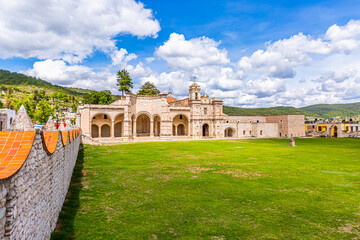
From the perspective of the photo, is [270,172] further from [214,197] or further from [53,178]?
[53,178]

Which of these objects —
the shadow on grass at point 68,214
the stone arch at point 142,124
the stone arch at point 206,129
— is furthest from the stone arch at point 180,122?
the shadow on grass at point 68,214

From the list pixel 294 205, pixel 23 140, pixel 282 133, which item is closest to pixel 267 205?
pixel 294 205

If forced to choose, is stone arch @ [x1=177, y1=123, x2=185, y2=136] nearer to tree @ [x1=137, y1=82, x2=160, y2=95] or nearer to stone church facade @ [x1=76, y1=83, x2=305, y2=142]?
stone church facade @ [x1=76, y1=83, x2=305, y2=142]

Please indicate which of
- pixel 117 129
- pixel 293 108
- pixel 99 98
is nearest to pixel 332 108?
pixel 293 108

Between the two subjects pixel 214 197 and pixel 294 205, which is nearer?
pixel 294 205

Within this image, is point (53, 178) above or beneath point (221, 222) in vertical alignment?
above

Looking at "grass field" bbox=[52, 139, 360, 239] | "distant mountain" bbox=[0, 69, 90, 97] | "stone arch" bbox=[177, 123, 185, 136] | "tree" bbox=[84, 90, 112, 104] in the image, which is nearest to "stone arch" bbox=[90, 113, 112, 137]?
"tree" bbox=[84, 90, 112, 104]

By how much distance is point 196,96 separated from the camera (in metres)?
49.3

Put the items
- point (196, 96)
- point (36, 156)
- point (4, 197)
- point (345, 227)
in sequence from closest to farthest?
point (4, 197) < point (36, 156) < point (345, 227) < point (196, 96)

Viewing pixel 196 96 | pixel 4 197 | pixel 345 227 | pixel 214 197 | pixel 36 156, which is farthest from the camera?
pixel 196 96

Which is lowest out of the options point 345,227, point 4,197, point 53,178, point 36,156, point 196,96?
point 345,227

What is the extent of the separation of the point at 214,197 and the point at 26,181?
20.4 ft

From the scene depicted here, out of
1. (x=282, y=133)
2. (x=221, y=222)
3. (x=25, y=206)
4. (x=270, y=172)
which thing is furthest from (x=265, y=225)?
(x=282, y=133)

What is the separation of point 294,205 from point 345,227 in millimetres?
1587
